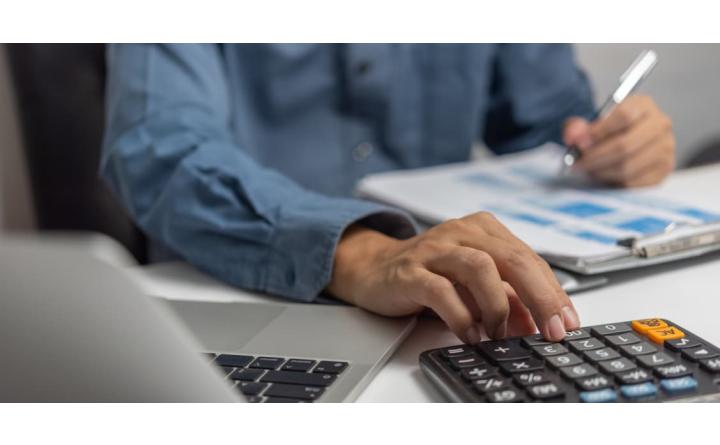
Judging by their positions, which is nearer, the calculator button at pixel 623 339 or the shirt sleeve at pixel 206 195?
the calculator button at pixel 623 339

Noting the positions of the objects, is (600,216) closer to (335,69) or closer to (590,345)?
(590,345)

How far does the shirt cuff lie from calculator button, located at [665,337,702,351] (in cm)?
21

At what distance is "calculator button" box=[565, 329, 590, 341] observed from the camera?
355 millimetres

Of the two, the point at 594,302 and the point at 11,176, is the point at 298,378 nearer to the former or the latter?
the point at 594,302

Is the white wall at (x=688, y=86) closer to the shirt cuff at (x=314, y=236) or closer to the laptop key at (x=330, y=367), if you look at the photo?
the shirt cuff at (x=314, y=236)

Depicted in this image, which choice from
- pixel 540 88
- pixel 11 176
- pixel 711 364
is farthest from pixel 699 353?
pixel 11 176

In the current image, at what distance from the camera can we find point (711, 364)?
320mm

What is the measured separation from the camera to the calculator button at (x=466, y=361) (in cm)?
34

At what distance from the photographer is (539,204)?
1.94ft

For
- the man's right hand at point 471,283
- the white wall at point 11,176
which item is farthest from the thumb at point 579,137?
the white wall at point 11,176

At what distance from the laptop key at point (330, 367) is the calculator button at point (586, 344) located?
0.37 feet

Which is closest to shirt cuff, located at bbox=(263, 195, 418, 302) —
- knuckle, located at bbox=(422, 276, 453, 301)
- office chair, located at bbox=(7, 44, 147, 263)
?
knuckle, located at bbox=(422, 276, 453, 301)

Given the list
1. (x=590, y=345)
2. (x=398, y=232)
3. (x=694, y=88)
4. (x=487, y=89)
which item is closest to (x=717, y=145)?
(x=694, y=88)

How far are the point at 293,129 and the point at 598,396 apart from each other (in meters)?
0.59
